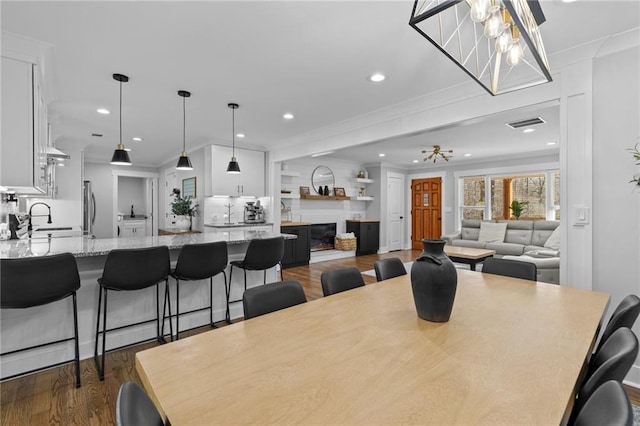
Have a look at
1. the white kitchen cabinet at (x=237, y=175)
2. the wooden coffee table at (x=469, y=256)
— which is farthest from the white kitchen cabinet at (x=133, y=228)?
the wooden coffee table at (x=469, y=256)

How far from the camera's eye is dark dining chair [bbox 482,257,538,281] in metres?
2.43

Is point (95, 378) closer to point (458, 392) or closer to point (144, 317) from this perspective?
point (144, 317)

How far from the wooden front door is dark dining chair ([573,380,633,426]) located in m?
8.35

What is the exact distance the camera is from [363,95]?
3.48 meters

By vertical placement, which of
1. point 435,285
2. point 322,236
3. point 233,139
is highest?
point 233,139

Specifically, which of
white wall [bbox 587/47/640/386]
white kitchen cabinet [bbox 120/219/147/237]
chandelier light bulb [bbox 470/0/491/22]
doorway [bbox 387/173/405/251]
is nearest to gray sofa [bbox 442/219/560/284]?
doorway [bbox 387/173/405/251]

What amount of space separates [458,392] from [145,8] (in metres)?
2.59

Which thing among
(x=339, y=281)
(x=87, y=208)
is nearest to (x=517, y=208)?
(x=339, y=281)

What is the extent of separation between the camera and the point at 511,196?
25.1 ft

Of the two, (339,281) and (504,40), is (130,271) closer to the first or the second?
(339,281)

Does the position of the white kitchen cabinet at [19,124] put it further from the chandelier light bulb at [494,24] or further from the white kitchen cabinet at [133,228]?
the white kitchen cabinet at [133,228]

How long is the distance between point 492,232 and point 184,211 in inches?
248

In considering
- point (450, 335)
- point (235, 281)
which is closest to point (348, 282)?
point (450, 335)

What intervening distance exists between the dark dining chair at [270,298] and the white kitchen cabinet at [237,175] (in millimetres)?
4235
